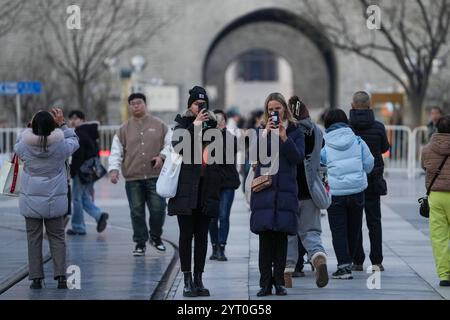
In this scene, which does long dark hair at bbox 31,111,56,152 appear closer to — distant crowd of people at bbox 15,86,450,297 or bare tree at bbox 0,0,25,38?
distant crowd of people at bbox 15,86,450,297

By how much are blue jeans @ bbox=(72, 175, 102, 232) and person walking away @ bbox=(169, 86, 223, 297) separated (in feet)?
18.1

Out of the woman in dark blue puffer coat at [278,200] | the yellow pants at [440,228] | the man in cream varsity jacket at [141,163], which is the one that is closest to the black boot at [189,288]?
the woman in dark blue puffer coat at [278,200]

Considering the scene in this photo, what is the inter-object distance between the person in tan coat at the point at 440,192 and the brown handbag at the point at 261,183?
6.52 ft

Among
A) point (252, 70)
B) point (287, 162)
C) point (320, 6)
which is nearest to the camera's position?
point (287, 162)

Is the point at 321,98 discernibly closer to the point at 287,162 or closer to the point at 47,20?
the point at 47,20

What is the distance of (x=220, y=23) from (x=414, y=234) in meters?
25.9

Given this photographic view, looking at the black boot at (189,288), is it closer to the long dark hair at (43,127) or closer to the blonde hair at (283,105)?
the blonde hair at (283,105)

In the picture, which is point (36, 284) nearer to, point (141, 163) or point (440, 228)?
point (141, 163)

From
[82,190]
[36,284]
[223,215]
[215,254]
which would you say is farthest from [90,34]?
[36,284]

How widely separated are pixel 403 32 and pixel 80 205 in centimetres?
1951

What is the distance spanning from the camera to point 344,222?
40.5 ft

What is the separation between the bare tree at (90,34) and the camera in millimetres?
37188

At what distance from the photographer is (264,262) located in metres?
10.8
